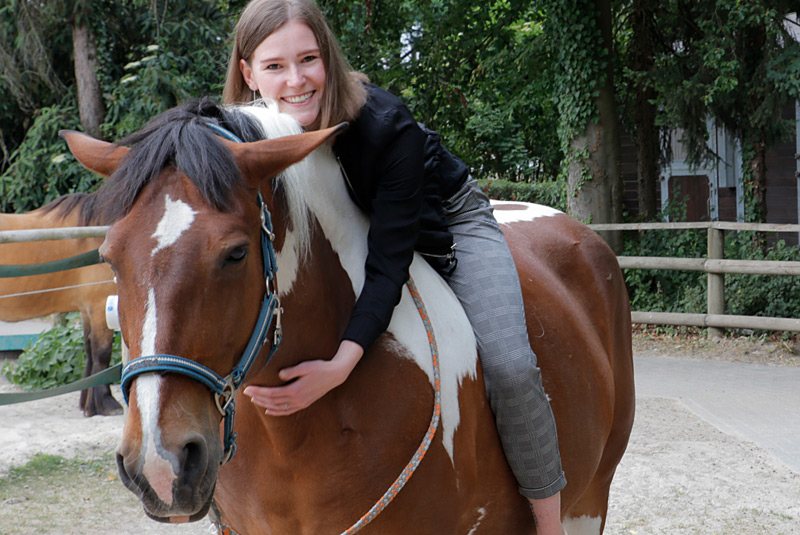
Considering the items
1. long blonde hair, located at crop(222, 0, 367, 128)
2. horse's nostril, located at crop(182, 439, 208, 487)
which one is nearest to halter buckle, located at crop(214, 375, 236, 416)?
horse's nostril, located at crop(182, 439, 208, 487)

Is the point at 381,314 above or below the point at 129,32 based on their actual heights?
below

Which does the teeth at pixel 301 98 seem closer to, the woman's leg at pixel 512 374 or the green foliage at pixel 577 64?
the woman's leg at pixel 512 374

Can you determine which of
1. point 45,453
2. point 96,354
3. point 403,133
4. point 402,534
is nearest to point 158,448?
point 402,534

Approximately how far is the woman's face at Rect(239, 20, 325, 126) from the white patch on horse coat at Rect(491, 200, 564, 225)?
51.2 inches

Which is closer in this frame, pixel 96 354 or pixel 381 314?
pixel 381 314

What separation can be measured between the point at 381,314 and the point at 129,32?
1263 centimetres

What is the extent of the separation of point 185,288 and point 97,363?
5.38 metres

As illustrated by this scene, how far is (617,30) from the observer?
1166cm

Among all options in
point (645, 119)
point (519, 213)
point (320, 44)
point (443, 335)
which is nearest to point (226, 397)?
point (443, 335)

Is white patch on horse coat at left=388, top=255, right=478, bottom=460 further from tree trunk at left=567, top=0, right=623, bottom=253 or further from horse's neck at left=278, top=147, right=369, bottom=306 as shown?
tree trunk at left=567, top=0, right=623, bottom=253

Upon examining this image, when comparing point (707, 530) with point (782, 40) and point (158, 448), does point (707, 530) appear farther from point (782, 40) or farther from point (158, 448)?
point (782, 40)

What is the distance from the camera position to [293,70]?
1873 millimetres

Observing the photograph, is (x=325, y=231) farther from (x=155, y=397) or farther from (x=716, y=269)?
(x=716, y=269)

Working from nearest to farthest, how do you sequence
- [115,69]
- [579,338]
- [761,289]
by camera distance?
[579,338] < [761,289] < [115,69]
